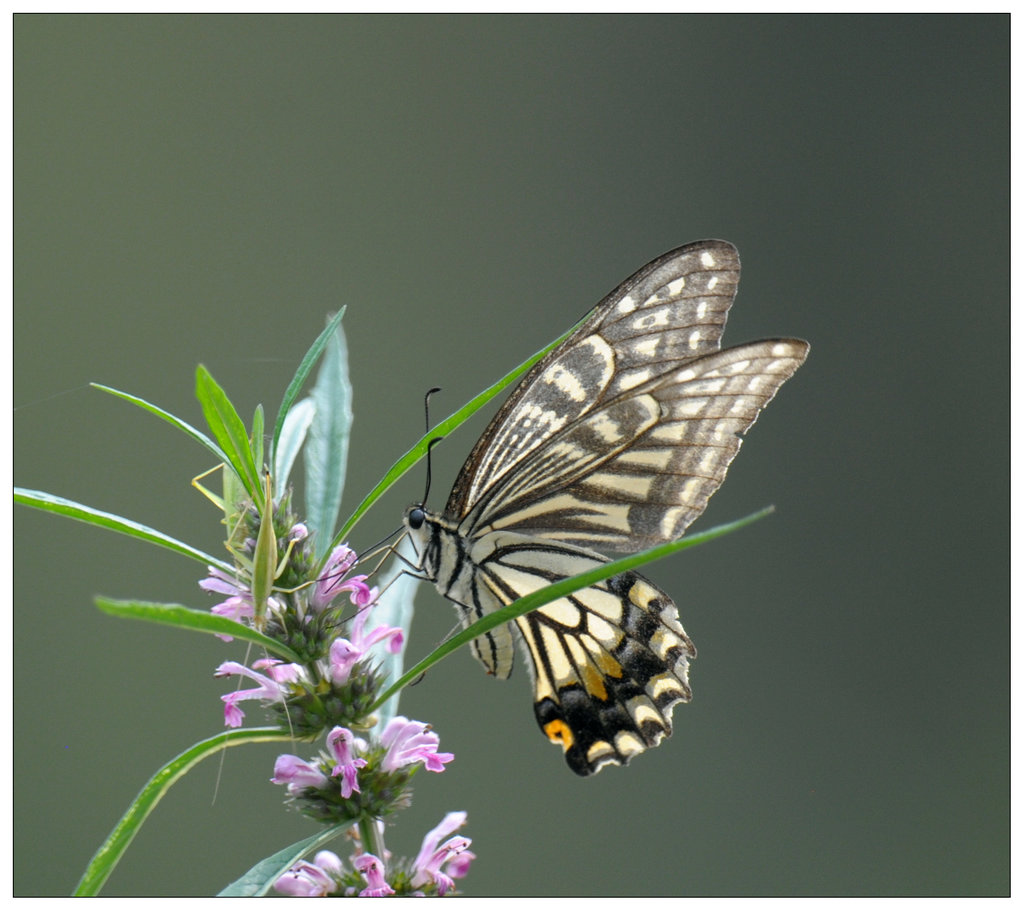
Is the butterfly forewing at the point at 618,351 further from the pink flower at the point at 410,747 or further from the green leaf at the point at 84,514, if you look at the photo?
the green leaf at the point at 84,514

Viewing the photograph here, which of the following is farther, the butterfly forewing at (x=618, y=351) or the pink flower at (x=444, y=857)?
the butterfly forewing at (x=618, y=351)

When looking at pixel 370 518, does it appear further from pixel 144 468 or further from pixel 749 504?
pixel 749 504

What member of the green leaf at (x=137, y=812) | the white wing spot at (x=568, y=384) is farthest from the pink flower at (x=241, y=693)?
the white wing spot at (x=568, y=384)

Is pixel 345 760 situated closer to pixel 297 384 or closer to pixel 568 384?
pixel 297 384

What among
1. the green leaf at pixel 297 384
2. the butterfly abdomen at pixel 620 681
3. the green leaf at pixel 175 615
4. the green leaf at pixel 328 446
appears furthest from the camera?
the butterfly abdomen at pixel 620 681

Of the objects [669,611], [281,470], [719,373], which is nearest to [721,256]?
[719,373]

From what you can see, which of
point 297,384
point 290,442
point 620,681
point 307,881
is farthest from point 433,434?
point 620,681
